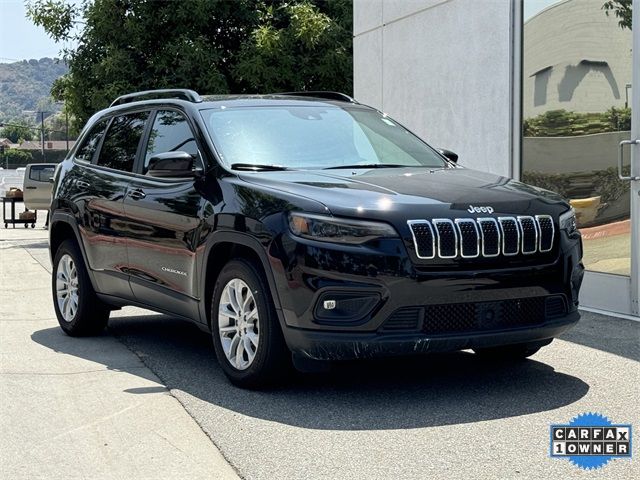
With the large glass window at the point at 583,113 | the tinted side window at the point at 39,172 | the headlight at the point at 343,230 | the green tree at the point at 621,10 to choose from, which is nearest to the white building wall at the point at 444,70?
the large glass window at the point at 583,113

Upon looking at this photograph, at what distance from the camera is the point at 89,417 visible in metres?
5.69

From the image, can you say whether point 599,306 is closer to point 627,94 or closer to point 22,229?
point 627,94

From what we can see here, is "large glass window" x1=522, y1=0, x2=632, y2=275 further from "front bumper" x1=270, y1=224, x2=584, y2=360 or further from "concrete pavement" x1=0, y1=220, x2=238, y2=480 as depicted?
"concrete pavement" x1=0, y1=220, x2=238, y2=480

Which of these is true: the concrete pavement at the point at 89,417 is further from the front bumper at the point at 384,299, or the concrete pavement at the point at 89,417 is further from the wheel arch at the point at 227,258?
the front bumper at the point at 384,299

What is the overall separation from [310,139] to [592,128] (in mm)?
3541

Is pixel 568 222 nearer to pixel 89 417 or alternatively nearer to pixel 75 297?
pixel 89 417

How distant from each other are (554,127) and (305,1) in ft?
49.8

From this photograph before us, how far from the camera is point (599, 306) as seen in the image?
30.6ft

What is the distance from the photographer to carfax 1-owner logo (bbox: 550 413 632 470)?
15.6 ft

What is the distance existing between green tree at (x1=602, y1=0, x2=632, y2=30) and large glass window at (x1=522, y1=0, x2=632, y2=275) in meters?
0.03

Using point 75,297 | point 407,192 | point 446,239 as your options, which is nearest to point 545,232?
point 446,239

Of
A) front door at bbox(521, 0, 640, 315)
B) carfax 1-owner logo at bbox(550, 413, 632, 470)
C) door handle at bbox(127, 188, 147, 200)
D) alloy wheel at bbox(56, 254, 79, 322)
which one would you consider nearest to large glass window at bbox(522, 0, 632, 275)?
front door at bbox(521, 0, 640, 315)

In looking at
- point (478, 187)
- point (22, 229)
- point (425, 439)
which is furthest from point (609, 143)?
point (22, 229)

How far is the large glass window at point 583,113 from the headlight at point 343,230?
13.2 ft
